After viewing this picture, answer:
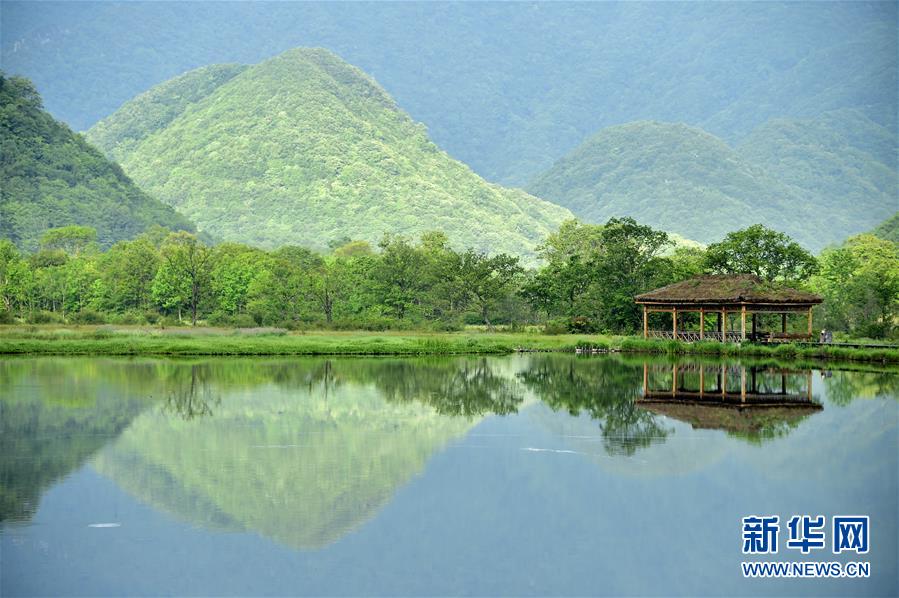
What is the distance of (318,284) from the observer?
65.0 m

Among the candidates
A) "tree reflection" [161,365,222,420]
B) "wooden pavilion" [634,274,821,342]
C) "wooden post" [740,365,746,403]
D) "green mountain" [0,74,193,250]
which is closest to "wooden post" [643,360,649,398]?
"wooden post" [740,365,746,403]

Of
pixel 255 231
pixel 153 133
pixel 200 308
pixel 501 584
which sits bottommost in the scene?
pixel 501 584

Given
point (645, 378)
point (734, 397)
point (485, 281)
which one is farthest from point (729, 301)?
point (485, 281)

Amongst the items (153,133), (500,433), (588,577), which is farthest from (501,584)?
(153,133)

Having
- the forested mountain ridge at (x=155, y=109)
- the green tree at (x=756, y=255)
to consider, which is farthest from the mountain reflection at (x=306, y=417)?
the forested mountain ridge at (x=155, y=109)

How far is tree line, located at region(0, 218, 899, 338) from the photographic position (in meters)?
59.7

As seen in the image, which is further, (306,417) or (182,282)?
(182,282)

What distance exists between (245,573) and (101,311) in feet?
187

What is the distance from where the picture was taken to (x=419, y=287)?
220ft

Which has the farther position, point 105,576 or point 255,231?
point 255,231

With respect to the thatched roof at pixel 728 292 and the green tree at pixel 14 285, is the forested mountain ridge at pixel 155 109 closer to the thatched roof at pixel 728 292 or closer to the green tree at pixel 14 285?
the green tree at pixel 14 285

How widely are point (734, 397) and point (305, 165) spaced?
4666 inches

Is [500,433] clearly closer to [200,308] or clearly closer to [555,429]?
[555,429]

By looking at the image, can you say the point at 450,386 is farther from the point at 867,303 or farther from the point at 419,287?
the point at 419,287
